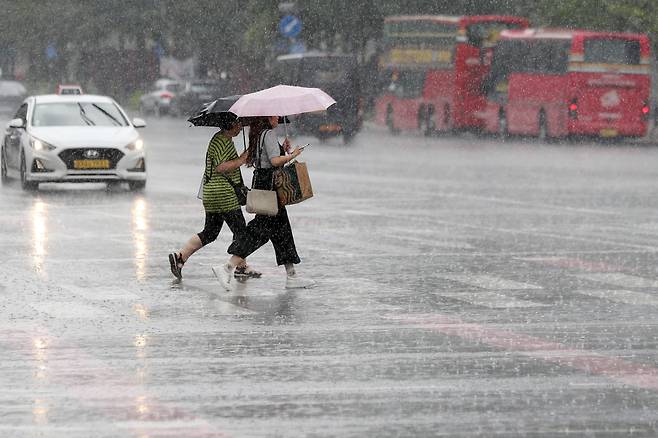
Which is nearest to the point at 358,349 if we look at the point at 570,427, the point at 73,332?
the point at 73,332

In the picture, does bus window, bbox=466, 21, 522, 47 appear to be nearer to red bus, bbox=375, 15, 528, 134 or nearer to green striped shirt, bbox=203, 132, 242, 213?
red bus, bbox=375, 15, 528, 134

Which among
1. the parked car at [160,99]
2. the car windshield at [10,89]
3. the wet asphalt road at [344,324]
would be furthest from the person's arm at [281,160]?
the car windshield at [10,89]

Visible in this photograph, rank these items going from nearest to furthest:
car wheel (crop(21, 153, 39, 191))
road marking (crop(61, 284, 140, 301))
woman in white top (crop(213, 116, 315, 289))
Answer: road marking (crop(61, 284, 140, 301)), woman in white top (crop(213, 116, 315, 289)), car wheel (crop(21, 153, 39, 191))

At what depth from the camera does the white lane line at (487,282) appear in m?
13.3

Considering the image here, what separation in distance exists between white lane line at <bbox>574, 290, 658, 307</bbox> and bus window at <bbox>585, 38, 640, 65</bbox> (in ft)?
115

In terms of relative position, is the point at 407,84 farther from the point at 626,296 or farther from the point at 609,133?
the point at 626,296

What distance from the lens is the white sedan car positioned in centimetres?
2467

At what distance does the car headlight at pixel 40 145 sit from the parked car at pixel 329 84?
20.5m

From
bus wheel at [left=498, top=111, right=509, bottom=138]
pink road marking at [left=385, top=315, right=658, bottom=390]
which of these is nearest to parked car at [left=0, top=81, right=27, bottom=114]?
bus wheel at [left=498, top=111, right=509, bottom=138]

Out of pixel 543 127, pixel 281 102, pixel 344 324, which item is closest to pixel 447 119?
pixel 543 127

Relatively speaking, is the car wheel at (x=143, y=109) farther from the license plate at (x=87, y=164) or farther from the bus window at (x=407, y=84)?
the license plate at (x=87, y=164)

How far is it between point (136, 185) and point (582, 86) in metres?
23.9

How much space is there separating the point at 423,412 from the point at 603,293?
5.19m

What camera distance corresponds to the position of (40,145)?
24.8 meters
